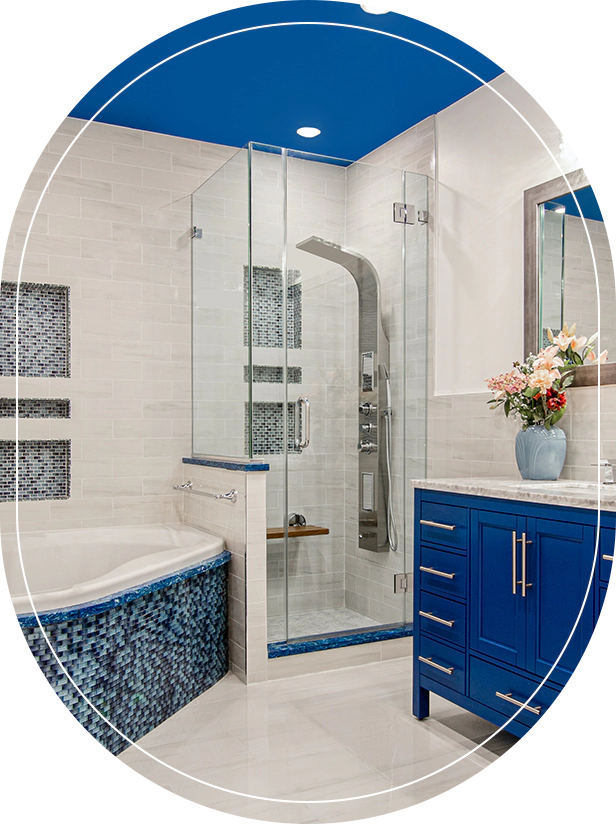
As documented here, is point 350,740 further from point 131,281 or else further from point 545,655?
point 131,281

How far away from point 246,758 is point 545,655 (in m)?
0.94

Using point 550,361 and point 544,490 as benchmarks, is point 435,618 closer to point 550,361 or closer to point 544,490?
point 544,490

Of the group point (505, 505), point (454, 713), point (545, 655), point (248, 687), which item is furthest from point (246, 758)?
point (505, 505)

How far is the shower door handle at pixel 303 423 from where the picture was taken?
3076mm

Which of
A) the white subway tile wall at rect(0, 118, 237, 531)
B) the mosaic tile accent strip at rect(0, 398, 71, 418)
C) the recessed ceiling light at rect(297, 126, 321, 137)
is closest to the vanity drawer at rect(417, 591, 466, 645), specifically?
the white subway tile wall at rect(0, 118, 237, 531)

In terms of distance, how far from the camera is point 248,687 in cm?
277

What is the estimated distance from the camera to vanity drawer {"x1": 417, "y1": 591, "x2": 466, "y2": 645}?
2289mm

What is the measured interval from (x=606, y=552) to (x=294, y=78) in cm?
215

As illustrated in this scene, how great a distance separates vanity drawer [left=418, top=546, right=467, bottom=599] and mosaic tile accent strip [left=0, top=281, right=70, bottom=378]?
193 cm

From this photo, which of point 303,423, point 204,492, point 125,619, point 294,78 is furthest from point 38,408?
point 294,78

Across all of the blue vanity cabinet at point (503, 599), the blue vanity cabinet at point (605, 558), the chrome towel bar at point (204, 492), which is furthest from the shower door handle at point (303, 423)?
the blue vanity cabinet at point (605, 558)

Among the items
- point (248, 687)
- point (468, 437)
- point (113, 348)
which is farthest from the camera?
point (113, 348)

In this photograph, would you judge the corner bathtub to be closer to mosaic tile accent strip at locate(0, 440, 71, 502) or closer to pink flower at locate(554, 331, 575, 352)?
mosaic tile accent strip at locate(0, 440, 71, 502)

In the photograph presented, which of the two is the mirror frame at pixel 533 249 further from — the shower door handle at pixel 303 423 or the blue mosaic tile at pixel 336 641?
the blue mosaic tile at pixel 336 641
